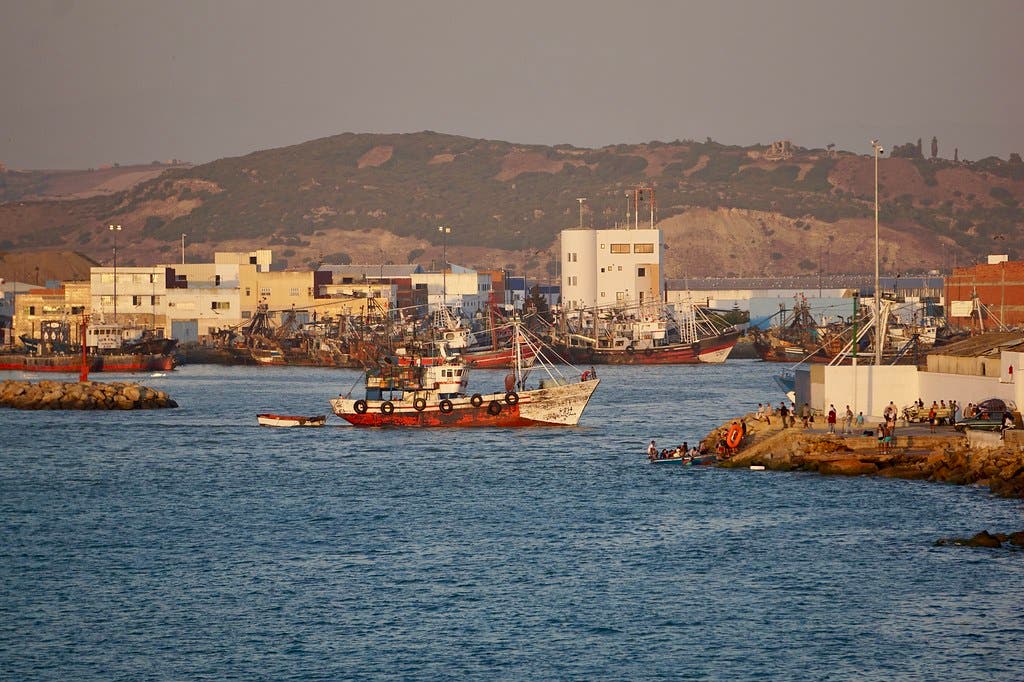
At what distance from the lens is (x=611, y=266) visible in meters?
158

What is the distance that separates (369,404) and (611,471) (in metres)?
20.5

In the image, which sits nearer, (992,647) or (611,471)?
(992,647)

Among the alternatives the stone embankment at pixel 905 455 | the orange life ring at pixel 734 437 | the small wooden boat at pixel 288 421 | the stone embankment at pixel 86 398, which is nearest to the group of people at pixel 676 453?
the orange life ring at pixel 734 437

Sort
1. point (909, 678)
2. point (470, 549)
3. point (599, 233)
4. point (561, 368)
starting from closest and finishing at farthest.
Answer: point (909, 678) < point (470, 549) < point (561, 368) < point (599, 233)

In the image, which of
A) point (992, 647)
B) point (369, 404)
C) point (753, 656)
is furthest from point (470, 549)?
point (369, 404)

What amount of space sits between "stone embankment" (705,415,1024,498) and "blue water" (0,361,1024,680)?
0.96 meters

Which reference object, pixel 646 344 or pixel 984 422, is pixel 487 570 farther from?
pixel 646 344

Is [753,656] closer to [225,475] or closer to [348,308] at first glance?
[225,475]

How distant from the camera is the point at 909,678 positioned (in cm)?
3100

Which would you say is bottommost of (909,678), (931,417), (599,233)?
(909,678)

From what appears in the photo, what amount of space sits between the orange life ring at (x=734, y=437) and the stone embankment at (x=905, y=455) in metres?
0.27

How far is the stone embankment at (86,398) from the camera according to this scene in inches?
3615

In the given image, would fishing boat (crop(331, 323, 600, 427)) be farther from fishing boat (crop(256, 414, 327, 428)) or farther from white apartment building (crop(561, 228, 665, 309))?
white apartment building (crop(561, 228, 665, 309))

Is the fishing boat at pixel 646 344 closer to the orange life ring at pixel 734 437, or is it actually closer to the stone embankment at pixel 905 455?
the orange life ring at pixel 734 437
